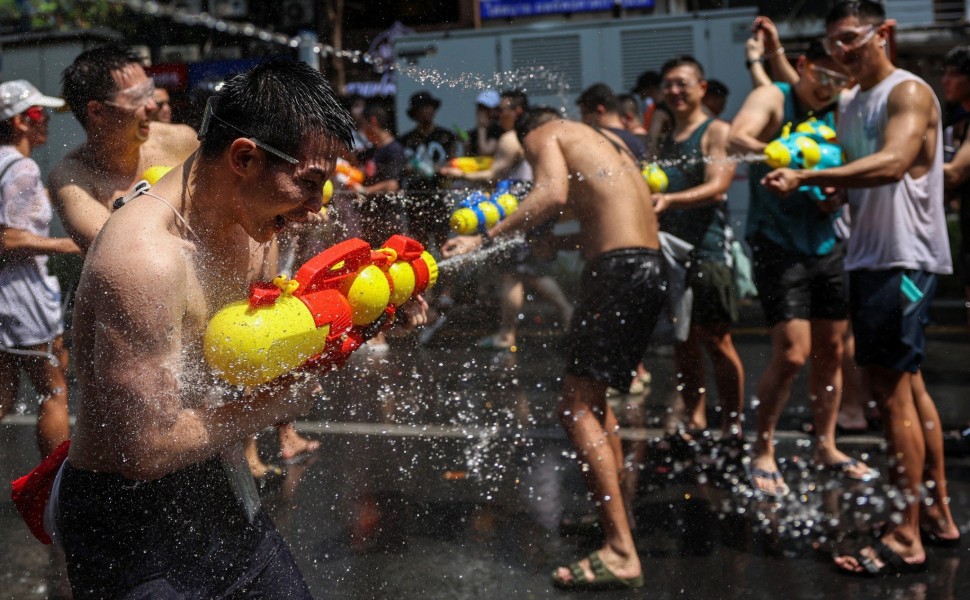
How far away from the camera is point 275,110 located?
1871 mm

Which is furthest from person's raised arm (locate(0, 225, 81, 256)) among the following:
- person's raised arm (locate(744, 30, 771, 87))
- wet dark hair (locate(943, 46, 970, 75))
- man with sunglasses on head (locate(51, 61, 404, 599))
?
wet dark hair (locate(943, 46, 970, 75))

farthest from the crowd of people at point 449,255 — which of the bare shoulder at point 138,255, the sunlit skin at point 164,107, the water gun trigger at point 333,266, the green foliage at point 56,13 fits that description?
the green foliage at point 56,13

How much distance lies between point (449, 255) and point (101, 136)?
1.25m

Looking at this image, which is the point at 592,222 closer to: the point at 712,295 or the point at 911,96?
the point at 911,96

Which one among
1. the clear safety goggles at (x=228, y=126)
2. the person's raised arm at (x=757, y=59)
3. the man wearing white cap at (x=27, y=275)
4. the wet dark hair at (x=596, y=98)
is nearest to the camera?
the clear safety goggles at (x=228, y=126)

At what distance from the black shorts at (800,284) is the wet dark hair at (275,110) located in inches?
114

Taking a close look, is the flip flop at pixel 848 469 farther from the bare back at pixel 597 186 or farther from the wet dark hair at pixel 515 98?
the wet dark hair at pixel 515 98

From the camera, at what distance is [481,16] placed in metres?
12.0

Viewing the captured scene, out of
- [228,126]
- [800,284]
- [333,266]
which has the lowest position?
[800,284]

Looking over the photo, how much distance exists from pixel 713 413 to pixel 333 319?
392cm

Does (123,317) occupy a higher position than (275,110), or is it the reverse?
(275,110)

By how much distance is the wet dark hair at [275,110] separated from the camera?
1.87 metres

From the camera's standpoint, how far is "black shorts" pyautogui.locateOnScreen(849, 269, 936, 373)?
Result: 3465 millimetres

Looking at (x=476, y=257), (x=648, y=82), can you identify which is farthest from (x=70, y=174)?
(x=648, y=82)
